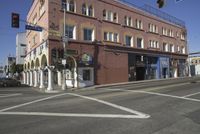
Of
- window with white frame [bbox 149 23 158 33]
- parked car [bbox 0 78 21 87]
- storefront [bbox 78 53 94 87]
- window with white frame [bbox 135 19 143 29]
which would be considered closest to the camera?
storefront [bbox 78 53 94 87]

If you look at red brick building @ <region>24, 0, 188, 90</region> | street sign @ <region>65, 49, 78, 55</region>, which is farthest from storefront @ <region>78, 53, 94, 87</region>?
street sign @ <region>65, 49, 78, 55</region>

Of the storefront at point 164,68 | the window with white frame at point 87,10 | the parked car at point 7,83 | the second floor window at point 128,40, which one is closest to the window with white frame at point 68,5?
the window with white frame at point 87,10

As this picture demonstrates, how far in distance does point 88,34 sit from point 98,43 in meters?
1.90

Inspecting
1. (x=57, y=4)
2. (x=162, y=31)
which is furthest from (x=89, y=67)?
(x=162, y=31)

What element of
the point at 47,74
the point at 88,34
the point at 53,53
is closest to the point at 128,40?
the point at 88,34

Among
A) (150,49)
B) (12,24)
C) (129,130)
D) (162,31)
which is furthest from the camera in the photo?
(162,31)

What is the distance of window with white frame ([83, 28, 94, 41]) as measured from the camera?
→ 32.6 m

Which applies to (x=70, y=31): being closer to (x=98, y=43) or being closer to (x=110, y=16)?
(x=98, y=43)

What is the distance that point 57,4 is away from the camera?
29.8 m

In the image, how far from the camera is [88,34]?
33125 millimetres

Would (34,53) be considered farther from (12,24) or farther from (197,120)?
(197,120)

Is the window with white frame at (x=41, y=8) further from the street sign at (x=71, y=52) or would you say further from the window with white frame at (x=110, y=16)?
the window with white frame at (x=110, y=16)

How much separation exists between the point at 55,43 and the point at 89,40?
219 inches

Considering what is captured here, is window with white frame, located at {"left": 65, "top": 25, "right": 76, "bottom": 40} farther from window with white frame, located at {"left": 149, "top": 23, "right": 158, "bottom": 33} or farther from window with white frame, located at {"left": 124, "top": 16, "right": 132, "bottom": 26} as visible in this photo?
window with white frame, located at {"left": 149, "top": 23, "right": 158, "bottom": 33}
